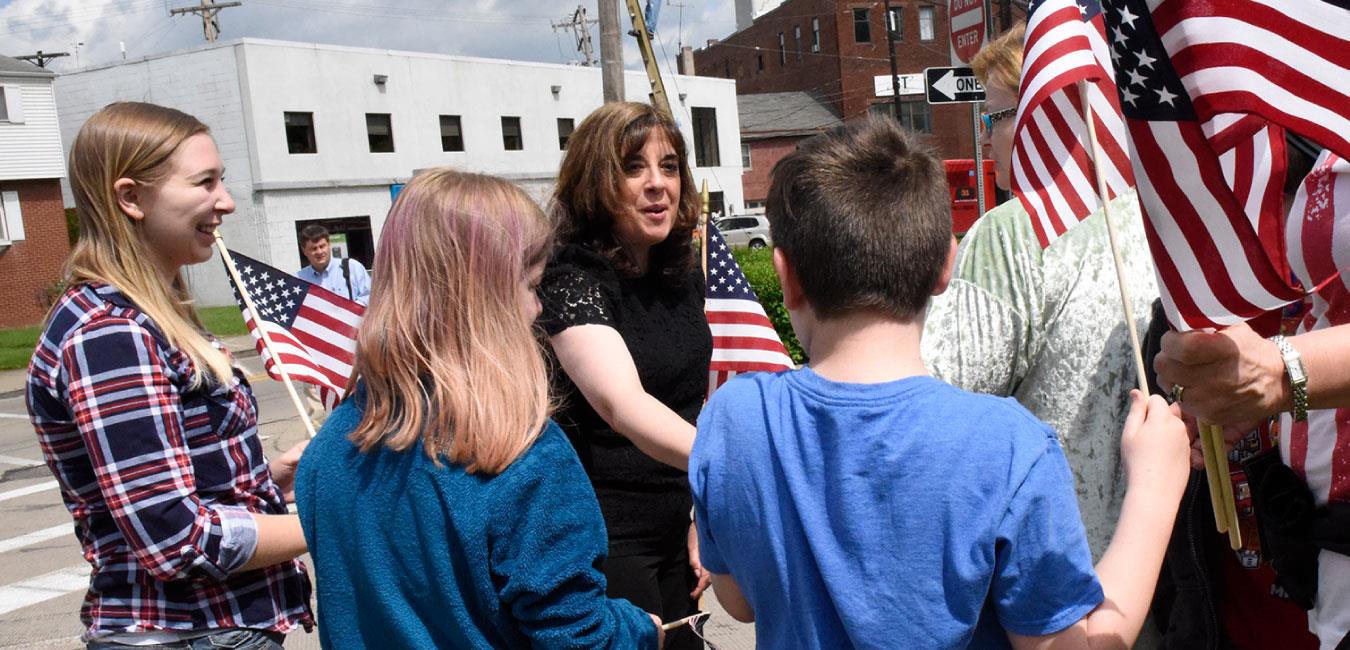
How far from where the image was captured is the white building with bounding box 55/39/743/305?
1171 inches

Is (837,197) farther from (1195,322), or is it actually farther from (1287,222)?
(1287,222)

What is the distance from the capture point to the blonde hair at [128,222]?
2.13 m

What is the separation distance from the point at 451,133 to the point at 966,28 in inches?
1159

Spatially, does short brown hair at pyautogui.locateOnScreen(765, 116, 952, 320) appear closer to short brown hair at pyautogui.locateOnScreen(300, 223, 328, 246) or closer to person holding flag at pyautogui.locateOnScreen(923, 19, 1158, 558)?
person holding flag at pyautogui.locateOnScreen(923, 19, 1158, 558)

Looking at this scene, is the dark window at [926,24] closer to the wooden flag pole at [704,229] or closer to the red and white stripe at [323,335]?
the wooden flag pole at [704,229]

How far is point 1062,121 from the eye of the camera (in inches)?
103

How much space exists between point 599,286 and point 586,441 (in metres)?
0.39

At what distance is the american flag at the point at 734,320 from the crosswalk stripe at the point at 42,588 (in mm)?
4564

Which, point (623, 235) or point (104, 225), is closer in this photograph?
point (104, 225)

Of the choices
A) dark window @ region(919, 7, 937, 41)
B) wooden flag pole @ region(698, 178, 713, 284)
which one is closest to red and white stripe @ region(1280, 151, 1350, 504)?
wooden flag pole @ region(698, 178, 713, 284)

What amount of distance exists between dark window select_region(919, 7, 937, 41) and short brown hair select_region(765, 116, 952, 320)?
54.3 m

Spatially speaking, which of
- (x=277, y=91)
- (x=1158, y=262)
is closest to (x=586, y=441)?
(x=1158, y=262)

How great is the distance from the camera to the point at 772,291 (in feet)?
34.1

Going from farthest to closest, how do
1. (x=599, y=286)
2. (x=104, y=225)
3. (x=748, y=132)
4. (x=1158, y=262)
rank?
(x=748, y=132)
(x=599, y=286)
(x=104, y=225)
(x=1158, y=262)
